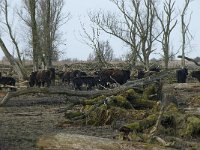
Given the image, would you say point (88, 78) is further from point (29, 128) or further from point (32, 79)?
point (29, 128)

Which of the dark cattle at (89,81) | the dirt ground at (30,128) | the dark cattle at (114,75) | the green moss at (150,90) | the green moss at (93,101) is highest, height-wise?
the dark cattle at (114,75)

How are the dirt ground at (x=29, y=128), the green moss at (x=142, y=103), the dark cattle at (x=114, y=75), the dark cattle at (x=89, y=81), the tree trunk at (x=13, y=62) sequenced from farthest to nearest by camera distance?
the tree trunk at (x=13, y=62), the dark cattle at (x=114, y=75), the dark cattle at (x=89, y=81), the green moss at (x=142, y=103), the dirt ground at (x=29, y=128)

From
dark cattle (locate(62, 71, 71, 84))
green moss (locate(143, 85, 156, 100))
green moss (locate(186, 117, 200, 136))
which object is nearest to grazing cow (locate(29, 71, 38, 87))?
dark cattle (locate(62, 71, 71, 84))

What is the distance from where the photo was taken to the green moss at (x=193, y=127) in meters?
11.1

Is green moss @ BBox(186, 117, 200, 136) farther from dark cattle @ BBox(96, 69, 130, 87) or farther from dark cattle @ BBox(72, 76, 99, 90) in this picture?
dark cattle @ BBox(96, 69, 130, 87)

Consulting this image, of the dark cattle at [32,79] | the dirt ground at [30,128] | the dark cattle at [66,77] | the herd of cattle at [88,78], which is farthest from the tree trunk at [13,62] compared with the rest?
Answer: the dirt ground at [30,128]

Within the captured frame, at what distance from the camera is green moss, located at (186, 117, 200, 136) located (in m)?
11.1

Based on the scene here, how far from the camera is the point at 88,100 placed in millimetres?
→ 14938

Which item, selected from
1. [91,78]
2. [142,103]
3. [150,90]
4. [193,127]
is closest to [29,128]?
[193,127]

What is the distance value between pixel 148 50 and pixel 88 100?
34.4 meters

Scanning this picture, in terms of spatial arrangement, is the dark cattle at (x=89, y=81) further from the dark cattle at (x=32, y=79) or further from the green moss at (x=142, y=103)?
the green moss at (x=142, y=103)

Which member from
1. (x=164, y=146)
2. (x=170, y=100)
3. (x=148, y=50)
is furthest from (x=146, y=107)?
(x=148, y=50)

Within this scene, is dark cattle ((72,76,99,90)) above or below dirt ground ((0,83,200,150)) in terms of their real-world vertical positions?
above

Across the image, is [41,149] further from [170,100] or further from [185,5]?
[185,5]
